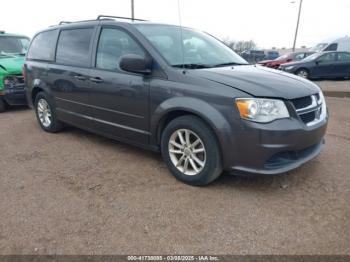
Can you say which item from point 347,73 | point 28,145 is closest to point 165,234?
point 28,145

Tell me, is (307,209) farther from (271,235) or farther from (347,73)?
(347,73)

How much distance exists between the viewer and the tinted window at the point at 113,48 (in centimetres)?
374

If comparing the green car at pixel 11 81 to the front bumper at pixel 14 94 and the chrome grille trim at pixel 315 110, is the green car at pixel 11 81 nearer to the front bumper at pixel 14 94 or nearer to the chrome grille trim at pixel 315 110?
the front bumper at pixel 14 94

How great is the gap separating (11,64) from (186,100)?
18.8 ft

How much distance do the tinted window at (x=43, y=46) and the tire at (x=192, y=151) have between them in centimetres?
276

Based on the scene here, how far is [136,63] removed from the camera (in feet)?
11.0

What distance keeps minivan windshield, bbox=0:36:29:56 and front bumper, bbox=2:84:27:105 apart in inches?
52.8

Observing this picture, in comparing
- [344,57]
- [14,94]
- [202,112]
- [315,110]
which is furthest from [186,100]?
[344,57]

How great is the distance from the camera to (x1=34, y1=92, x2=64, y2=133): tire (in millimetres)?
5264

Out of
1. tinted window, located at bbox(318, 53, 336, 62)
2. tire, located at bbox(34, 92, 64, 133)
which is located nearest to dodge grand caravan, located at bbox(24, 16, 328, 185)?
tire, located at bbox(34, 92, 64, 133)

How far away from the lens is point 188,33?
4258mm

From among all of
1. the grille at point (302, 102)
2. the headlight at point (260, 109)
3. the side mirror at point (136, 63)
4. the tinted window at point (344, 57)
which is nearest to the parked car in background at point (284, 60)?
the tinted window at point (344, 57)

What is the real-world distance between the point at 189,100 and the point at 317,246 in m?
1.71

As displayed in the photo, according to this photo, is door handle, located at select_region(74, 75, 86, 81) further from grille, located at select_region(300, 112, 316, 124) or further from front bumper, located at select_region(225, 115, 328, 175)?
grille, located at select_region(300, 112, 316, 124)
